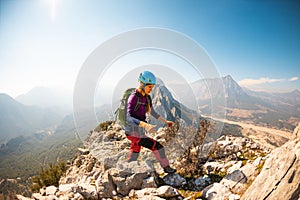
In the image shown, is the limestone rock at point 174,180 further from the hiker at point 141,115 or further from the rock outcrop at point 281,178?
the rock outcrop at point 281,178

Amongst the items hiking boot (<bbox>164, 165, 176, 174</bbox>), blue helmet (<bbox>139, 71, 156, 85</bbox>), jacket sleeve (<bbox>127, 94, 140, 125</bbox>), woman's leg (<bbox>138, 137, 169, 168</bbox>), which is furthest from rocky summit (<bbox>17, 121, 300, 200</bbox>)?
blue helmet (<bbox>139, 71, 156, 85</bbox>)

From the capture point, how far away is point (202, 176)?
621cm

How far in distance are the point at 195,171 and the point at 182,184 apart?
82 cm

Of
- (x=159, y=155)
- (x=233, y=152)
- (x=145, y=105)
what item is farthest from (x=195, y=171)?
(x=145, y=105)

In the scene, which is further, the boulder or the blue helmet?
the blue helmet

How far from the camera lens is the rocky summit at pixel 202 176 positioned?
3.85 m

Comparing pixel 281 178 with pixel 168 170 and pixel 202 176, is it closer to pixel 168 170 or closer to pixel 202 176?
pixel 202 176

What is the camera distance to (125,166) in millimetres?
6254

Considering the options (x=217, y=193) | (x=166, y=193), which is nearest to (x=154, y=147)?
(x=166, y=193)

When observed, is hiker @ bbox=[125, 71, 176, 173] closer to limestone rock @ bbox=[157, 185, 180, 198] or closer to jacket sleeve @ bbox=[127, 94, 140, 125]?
jacket sleeve @ bbox=[127, 94, 140, 125]

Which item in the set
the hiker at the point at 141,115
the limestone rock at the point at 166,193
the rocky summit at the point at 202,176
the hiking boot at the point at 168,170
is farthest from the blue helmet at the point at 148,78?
the limestone rock at the point at 166,193

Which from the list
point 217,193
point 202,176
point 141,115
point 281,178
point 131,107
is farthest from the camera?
point 202,176

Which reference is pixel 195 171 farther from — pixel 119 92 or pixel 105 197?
pixel 119 92

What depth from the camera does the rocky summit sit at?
12.6ft
